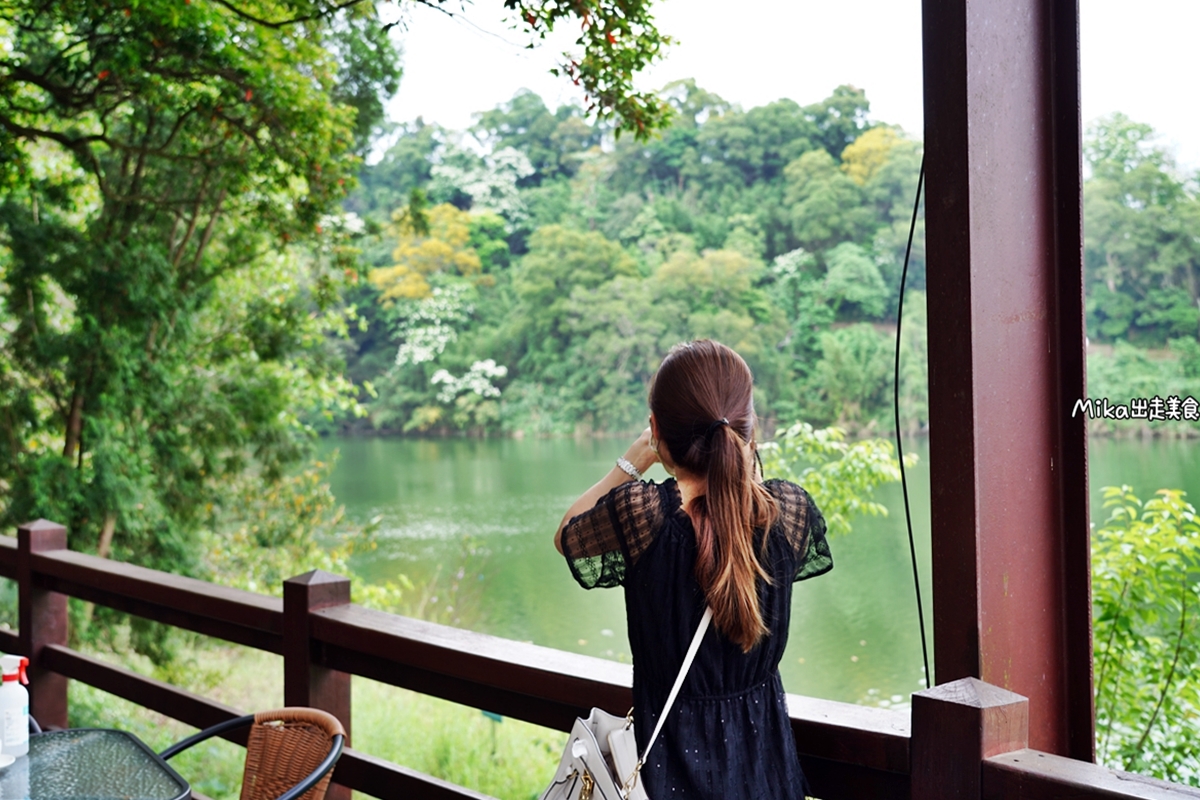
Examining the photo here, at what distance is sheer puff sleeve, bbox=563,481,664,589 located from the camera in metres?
1.26

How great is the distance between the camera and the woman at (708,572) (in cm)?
122

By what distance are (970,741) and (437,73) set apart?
29.1m

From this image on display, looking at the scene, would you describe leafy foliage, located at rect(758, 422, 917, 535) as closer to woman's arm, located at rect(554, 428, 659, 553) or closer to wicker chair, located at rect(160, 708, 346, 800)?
wicker chair, located at rect(160, 708, 346, 800)

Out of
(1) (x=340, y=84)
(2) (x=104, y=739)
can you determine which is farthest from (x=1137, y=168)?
(2) (x=104, y=739)

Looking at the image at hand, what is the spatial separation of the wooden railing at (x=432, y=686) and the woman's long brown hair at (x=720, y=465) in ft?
0.68

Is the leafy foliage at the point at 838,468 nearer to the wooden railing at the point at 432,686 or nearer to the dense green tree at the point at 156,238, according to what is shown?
the dense green tree at the point at 156,238

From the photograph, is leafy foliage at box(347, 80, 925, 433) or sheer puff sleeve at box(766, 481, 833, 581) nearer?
sheer puff sleeve at box(766, 481, 833, 581)

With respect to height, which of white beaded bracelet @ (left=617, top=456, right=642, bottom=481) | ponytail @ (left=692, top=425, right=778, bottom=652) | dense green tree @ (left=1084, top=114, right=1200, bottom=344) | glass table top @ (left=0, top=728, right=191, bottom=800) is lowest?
glass table top @ (left=0, top=728, right=191, bottom=800)

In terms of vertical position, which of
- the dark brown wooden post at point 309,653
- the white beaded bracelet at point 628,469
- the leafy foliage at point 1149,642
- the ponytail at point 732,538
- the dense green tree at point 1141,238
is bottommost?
the leafy foliage at point 1149,642

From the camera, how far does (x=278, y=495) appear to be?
25.0 ft

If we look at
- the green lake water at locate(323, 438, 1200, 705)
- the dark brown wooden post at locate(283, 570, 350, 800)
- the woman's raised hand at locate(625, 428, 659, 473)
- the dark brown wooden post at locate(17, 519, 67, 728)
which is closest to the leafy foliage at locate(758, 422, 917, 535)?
the green lake water at locate(323, 438, 1200, 705)

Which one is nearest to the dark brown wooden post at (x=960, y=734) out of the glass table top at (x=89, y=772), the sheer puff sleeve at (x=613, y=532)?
the sheer puff sleeve at (x=613, y=532)

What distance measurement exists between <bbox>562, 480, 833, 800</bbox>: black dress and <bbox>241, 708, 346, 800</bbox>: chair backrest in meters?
0.60

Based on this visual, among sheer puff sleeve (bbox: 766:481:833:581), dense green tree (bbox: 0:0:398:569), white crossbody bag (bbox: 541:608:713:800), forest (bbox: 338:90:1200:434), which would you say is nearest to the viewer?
white crossbody bag (bbox: 541:608:713:800)
